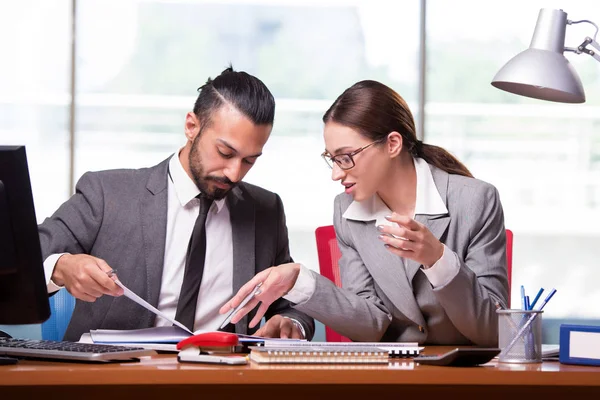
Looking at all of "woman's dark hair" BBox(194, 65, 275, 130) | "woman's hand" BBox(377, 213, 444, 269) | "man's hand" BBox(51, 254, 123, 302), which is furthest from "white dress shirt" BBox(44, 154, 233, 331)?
"woman's hand" BBox(377, 213, 444, 269)

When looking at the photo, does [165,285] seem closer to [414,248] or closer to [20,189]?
[414,248]

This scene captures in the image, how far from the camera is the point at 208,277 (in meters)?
2.26

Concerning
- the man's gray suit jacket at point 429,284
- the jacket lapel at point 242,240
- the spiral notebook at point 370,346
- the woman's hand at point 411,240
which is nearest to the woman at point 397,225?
the man's gray suit jacket at point 429,284

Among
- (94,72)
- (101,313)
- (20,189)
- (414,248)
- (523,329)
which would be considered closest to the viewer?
(20,189)

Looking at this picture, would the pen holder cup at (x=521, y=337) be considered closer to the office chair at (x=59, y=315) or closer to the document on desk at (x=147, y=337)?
the document on desk at (x=147, y=337)

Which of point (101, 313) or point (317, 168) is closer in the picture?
point (101, 313)

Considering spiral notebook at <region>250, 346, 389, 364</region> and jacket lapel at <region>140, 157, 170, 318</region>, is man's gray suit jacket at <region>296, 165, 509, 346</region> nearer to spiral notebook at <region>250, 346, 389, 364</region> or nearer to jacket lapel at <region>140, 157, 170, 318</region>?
jacket lapel at <region>140, 157, 170, 318</region>

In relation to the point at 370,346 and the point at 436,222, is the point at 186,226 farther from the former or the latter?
the point at 370,346

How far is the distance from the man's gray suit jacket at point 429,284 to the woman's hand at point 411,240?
22cm

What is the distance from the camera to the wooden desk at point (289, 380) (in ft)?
3.80

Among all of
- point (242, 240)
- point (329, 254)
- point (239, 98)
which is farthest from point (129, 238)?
point (329, 254)

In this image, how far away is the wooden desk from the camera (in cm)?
116

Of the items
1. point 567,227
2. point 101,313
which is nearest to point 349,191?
point 101,313

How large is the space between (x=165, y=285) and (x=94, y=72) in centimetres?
205
